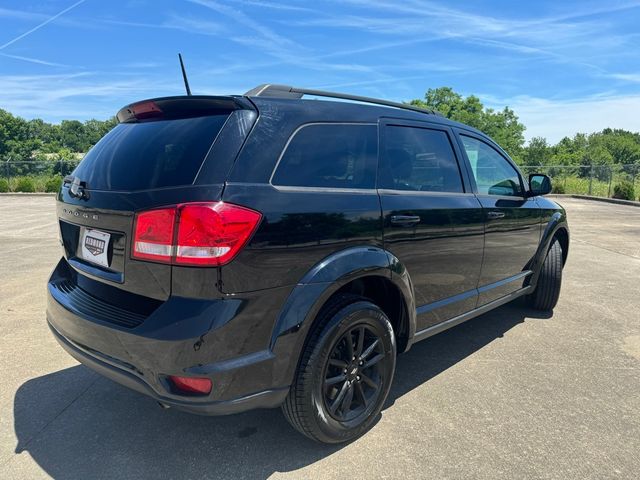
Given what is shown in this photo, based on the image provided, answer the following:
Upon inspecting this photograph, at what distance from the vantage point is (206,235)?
192 cm

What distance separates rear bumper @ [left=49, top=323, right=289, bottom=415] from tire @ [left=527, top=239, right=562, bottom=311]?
3.50m

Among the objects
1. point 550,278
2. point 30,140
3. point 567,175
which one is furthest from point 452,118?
point 550,278

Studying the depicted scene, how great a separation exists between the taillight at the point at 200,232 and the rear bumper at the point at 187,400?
1.90 ft

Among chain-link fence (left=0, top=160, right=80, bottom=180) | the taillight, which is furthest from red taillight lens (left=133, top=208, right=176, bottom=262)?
chain-link fence (left=0, top=160, right=80, bottom=180)

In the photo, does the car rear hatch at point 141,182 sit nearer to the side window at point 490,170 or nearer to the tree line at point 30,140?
the side window at point 490,170

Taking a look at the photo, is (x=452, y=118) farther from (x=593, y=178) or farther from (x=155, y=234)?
(x=155, y=234)

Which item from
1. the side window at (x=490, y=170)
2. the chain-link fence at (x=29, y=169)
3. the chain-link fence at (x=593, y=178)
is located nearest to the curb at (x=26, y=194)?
the chain-link fence at (x=29, y=169)

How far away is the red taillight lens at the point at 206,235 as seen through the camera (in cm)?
192

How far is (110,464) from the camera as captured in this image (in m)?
2.32

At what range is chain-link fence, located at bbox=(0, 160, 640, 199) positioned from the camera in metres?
23.1

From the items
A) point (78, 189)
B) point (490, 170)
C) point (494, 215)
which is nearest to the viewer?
point (78, 189)

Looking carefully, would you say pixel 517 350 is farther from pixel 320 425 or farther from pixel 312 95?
pixel 312 95

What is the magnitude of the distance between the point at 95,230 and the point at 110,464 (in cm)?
119

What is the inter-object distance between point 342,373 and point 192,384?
0.86m
